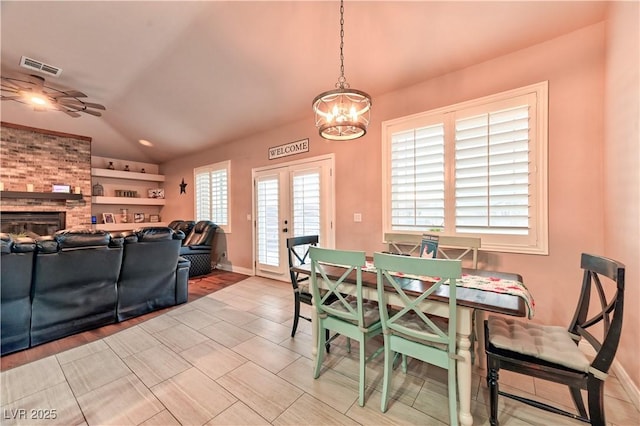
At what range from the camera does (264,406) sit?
1.68 m

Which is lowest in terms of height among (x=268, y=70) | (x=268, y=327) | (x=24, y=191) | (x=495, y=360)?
(x=268, y=327)

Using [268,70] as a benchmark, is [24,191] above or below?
below

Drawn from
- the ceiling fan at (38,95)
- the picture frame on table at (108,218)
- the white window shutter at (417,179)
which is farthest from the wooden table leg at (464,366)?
→ the picture frame on table at (108,218)

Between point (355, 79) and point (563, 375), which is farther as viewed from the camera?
point (355, 79)

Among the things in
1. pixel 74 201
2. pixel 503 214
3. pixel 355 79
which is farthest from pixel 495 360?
pixel 74 201

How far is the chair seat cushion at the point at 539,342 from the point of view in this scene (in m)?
1.33

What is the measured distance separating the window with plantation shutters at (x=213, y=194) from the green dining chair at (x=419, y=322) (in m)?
4.69

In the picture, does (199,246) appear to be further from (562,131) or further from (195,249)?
(562,131)

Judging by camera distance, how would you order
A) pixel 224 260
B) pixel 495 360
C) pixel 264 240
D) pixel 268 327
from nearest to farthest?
pixel 495 360
pixel 268 327
pixel 264 240
pixel 224 260

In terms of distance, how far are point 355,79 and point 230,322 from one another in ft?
11.0

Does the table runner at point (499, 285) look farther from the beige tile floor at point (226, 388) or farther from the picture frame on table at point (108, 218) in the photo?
the picture frame on table at point (108, 218)

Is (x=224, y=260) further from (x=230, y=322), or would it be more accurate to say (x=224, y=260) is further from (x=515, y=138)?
(x=515, y=138)

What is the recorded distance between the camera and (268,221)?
4.86 m

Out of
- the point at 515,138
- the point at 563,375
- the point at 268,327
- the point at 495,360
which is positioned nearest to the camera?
the point at 563,375
